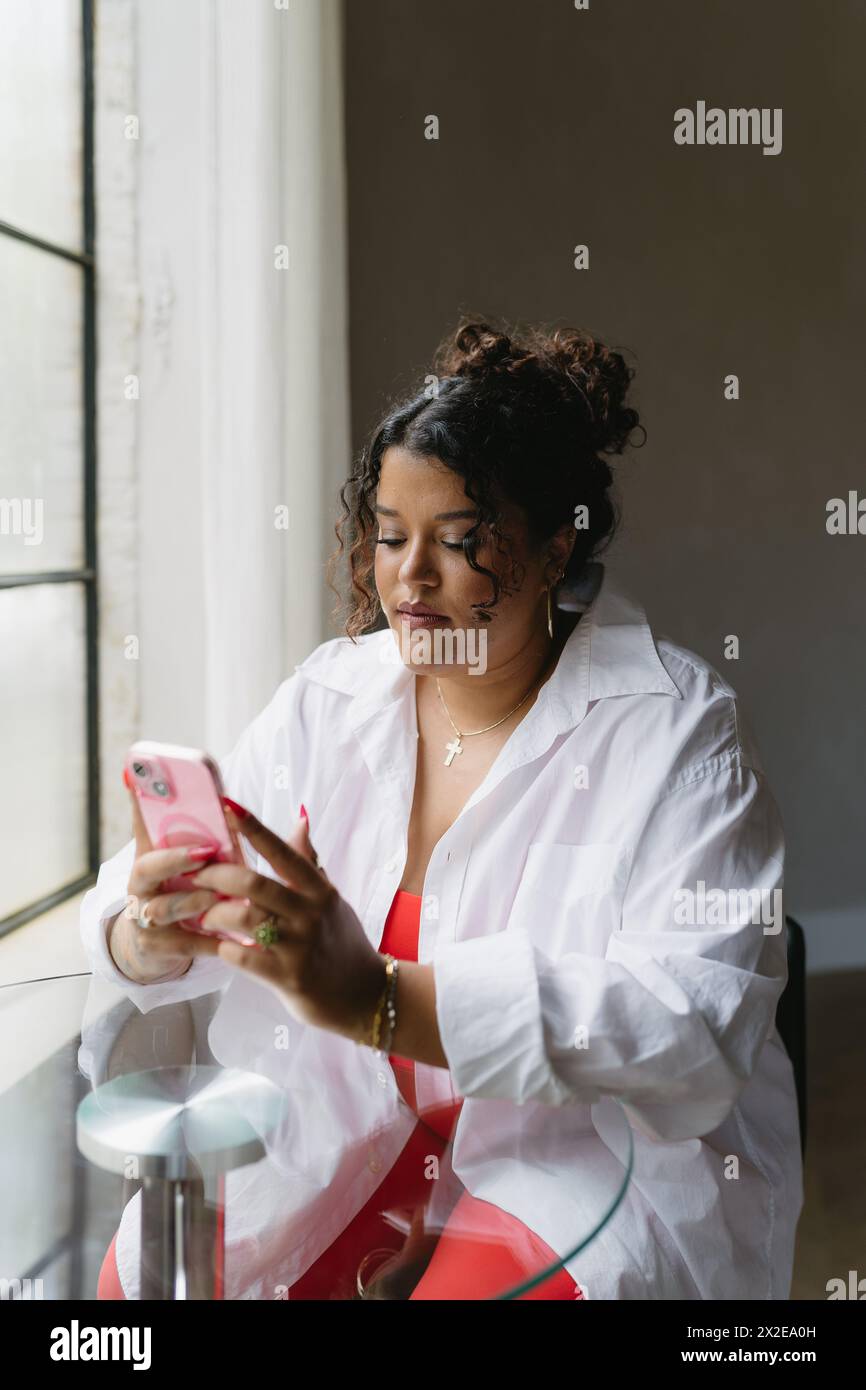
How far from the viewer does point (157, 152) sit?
7.05ft

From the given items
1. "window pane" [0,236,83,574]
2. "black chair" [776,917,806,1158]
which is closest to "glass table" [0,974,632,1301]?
"black chair" [776,917,806,1158]

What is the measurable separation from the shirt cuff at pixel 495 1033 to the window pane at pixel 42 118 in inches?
60.4

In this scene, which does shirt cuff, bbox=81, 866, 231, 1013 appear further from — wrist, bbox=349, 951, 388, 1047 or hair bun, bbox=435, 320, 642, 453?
hair bun, bbox=435, 320, 642, 453

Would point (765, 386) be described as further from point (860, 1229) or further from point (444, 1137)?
point (444, 1137)

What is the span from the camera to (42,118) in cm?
206

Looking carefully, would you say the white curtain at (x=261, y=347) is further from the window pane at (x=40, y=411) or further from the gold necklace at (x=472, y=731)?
the gold necklace at (x=472, y=731)

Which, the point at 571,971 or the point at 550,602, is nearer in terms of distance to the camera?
the point at 571,971

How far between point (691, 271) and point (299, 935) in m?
2.61

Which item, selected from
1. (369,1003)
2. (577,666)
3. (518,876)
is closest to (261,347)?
(577,666)

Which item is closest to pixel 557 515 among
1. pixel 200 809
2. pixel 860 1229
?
pixel 200 809

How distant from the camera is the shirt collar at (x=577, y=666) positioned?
1.38m

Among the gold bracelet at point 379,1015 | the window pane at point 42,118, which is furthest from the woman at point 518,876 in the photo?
the window pane at point 42,118

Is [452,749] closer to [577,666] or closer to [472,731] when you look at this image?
[472,731]

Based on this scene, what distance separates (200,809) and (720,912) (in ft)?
1.64
